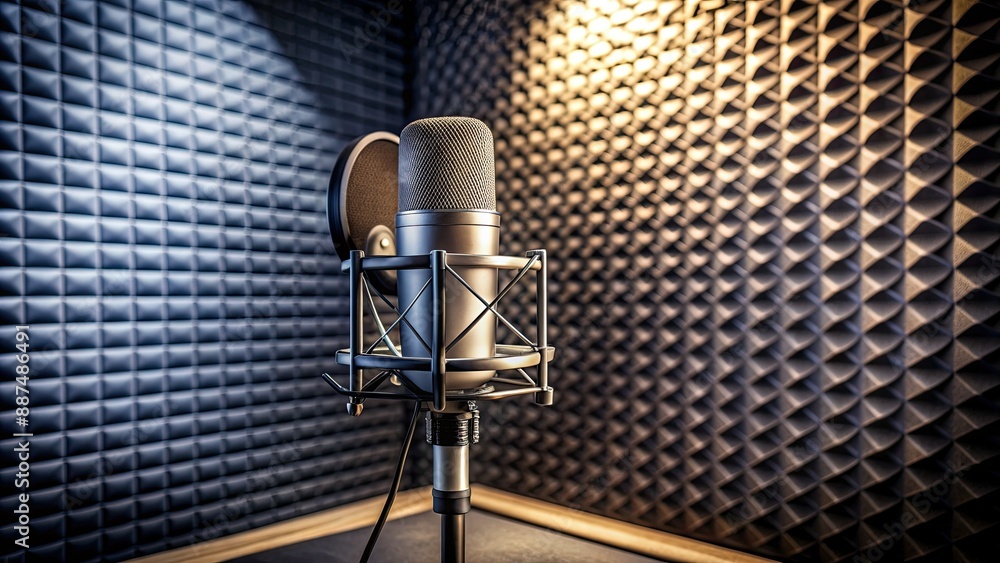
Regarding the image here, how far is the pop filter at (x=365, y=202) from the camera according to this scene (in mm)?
1221

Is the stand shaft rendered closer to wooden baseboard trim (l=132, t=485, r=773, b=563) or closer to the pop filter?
the pop filter

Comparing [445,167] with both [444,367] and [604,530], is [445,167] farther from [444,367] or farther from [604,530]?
[604,530]

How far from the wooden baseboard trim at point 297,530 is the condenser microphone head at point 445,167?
4.99 feet

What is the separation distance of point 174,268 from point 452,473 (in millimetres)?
1422

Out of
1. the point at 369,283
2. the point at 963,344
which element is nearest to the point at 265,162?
the point at 369,283

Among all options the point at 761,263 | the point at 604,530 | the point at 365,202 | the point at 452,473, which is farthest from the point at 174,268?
the point at 761,263

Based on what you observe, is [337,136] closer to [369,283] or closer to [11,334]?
[11,334]

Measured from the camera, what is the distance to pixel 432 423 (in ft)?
3.81

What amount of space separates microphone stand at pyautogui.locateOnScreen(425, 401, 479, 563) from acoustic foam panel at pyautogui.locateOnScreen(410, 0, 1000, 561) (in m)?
1.13

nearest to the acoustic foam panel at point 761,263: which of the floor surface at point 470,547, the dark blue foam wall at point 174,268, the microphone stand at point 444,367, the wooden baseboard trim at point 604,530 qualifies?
the wooden baseboard trim at point 604,530

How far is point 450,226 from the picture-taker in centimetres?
111

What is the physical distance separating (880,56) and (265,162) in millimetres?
1988

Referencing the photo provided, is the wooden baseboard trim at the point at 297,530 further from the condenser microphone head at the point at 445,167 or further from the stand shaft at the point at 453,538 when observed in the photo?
the condenser microphone head at the point at 445,167

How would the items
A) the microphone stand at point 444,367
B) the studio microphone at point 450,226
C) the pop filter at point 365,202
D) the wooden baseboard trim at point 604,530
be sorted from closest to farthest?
the microphone stand at point 444,367
the studio microphone at point 450,226
the pop filter at point 365,202
the wooden baseboard trim at point 604,530
